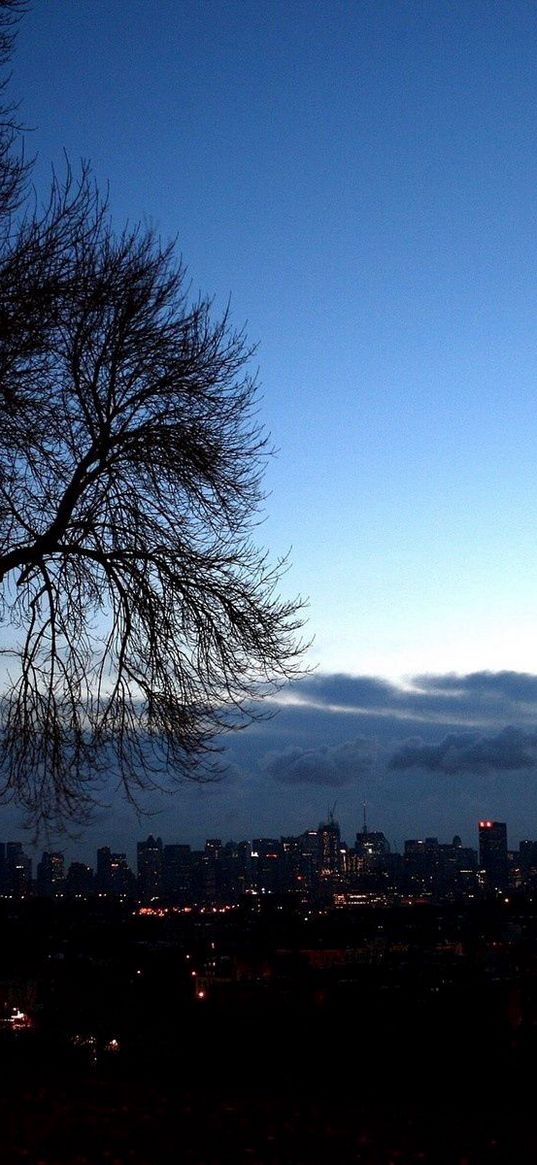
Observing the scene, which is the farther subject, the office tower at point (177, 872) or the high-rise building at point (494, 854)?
the high-rise building at point (494, 854)

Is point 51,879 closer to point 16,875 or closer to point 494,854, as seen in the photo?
point 16,875

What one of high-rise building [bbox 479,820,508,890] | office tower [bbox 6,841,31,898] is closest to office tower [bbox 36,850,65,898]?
office tower [bbox 6,841,31,898]

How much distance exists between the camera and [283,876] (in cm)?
5881

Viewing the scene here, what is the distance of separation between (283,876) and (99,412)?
5284 cm

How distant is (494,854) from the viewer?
80.0 m

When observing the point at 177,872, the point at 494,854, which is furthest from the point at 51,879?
the point at 494,854

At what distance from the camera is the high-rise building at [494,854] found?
222ft

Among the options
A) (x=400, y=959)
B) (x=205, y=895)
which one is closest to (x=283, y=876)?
(x=205, y=895)

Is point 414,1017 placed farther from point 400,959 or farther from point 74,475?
point 74,475

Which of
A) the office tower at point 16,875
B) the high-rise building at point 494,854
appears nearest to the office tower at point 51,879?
the office tower at point 16,875

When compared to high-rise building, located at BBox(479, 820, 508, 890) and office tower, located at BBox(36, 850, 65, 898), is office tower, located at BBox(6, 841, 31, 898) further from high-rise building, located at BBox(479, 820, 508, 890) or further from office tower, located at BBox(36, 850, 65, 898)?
high-rise building, located at BBox(479, 820, 508, 890)

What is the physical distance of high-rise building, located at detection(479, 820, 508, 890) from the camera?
2670 inches

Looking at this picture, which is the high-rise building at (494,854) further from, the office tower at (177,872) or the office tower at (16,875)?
Answer: the office tower at (16,875)

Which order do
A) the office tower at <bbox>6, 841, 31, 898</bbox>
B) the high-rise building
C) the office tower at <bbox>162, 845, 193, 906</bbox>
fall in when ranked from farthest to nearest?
the high-rise building < the office tower at <bbox>162, 845, 193, 906</bbox> < the office tower at <bbox>6, 841, 31, 898</bbox>
